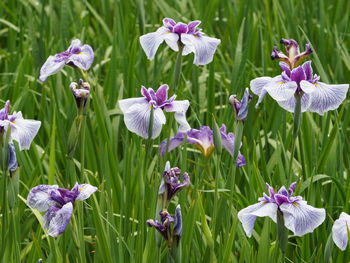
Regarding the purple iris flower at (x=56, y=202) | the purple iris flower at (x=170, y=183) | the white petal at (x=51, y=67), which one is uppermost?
the white petal at (x=51, y=67)

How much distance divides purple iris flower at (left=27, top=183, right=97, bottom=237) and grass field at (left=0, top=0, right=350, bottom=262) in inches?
2.0

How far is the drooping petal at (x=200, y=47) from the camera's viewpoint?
1667 millimetres

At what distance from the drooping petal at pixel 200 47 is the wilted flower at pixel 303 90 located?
0.56 feet

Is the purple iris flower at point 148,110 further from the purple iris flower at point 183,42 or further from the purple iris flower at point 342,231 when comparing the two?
the purple iris flower at point 342,231

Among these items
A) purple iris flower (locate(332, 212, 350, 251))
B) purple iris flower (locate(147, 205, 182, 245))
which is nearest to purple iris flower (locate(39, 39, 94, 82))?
purple iris flower (locate(147, 205, 182, 245))

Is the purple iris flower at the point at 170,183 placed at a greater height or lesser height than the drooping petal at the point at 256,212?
greater

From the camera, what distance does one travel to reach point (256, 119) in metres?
2.37

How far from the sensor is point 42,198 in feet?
4.76

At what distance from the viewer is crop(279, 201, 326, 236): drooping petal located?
4.44 feet

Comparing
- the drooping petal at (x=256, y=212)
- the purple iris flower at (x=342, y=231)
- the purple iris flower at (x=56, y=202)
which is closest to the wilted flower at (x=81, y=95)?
the purple iris flower at (x=56, y=202)

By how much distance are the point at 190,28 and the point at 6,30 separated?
1819 millimetres

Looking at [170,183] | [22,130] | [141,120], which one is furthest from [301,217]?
[22,130]

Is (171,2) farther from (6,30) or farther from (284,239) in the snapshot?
(284,239)

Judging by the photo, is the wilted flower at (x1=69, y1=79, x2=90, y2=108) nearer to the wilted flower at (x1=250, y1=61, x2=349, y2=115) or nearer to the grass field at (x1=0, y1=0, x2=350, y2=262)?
the grass field at (x1=0, y1=0, x2=350, y2=262)
